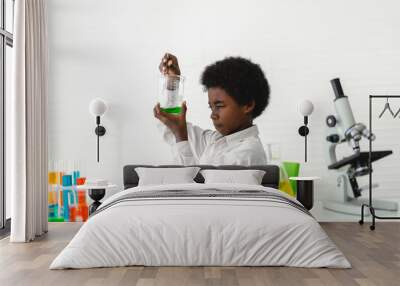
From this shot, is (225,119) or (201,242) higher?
(225,119)

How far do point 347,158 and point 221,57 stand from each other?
1.92 meters

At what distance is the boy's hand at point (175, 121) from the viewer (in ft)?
21.1

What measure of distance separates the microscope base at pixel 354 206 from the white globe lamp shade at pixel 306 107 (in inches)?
43.7

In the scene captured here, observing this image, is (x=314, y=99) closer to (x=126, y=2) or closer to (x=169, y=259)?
(x=126, y=2)

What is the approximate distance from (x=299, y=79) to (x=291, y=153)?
0.89 meters

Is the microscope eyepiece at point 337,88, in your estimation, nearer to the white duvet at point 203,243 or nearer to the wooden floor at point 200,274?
the wooden floor at point 200,274

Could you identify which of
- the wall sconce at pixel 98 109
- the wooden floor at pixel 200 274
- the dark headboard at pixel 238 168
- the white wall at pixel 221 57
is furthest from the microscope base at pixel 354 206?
the wall sconce at pixel 98 109

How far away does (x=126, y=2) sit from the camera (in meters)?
6.54

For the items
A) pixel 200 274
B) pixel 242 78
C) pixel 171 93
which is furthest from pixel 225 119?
pixel 200 274

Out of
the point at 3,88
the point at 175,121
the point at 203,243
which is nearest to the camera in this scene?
the point at 203,243

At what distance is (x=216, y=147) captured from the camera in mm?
6367

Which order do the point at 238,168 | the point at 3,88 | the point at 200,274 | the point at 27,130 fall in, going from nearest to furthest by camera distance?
the point at 200,274 < the point at 27,130 < the point at 3,88 < the point at 238,168

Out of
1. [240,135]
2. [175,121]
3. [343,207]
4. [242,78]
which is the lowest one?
[343,207]

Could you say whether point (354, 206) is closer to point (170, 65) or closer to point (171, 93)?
point (171, 93)
